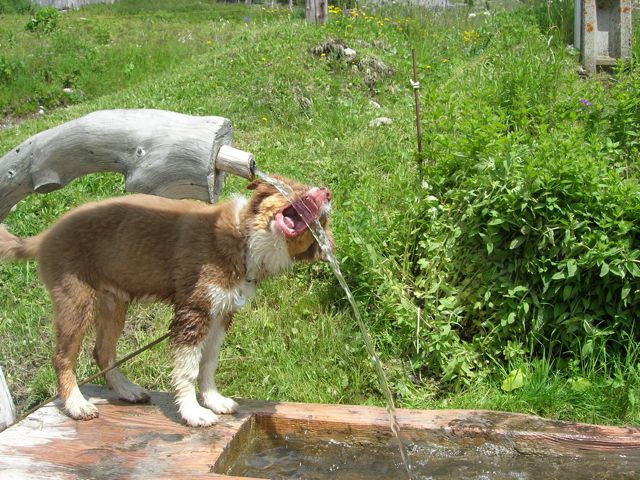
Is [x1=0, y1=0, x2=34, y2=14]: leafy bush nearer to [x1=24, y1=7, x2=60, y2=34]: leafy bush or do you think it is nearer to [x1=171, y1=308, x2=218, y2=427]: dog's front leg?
[x1=24, y1=7, x2=60, y2=34]: leafy bush

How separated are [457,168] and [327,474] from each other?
10.2 feet

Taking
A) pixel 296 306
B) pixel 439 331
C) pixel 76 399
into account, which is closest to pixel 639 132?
pixel 439 331

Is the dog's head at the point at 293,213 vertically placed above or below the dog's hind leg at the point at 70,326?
above

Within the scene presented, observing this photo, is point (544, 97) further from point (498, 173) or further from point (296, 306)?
point (296, 306)

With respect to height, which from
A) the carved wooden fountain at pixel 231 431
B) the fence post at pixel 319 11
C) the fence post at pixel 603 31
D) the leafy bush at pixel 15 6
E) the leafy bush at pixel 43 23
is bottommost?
the carved wooden fountain at pixel 231 431

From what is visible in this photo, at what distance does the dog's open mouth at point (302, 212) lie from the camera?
346 centimetres

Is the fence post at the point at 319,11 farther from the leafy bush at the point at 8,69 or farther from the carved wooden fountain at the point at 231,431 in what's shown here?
the carved wooden fountain at the point at 231,431

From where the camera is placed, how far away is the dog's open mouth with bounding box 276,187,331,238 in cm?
346

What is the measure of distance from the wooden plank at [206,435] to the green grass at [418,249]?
2.83 feet

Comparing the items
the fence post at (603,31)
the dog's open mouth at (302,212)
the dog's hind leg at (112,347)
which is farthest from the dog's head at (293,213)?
the fence post at (603,31)

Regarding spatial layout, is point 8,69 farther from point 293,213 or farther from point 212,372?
point 293,213

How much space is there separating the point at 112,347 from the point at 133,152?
1.16 meters

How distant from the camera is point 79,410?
12.7ft

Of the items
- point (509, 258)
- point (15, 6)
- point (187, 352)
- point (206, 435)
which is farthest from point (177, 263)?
point (15, 6)
